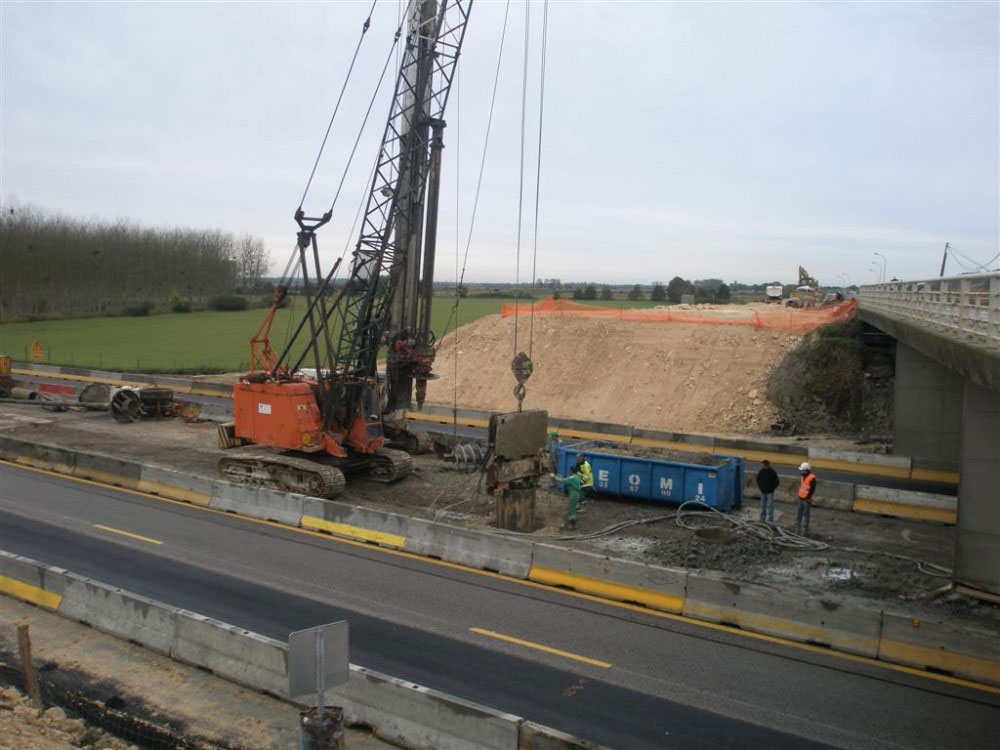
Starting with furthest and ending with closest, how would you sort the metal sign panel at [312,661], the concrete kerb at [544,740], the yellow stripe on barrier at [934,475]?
the yellow stripe on barrier at [934,475]
the concrete kerb at [544,740]
the metal sign panel at [312,661]

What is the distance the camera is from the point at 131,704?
1041cm

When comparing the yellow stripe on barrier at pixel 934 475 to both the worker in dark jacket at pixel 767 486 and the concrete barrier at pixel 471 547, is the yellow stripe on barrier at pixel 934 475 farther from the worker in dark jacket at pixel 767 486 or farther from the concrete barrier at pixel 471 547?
the concrete barrier at pixel 471 547

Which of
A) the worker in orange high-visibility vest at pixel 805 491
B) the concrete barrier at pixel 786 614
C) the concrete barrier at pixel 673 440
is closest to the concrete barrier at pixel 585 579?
the concrete barrier at pixel 786 614

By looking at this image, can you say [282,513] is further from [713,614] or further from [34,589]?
[713,614]

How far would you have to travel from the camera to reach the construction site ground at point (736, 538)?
49.4 feet

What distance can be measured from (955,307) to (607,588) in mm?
10163

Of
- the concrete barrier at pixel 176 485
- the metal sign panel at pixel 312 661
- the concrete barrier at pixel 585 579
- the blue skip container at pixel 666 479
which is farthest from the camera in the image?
the blue skip container at pixel 666 479

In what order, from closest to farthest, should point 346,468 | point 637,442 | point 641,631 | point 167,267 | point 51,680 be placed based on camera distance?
point 51,680, point 641,631, point 346,468, point 637,442, point 167,267

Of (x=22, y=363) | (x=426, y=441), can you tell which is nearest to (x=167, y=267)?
(x=22, y=363)

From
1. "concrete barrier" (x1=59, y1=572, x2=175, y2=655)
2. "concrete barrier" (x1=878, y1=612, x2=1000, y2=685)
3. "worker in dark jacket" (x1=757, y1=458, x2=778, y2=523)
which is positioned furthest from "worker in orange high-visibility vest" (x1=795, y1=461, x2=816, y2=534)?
"concrete barrier" (x1=59, y1=572, x2=175, y2=655)

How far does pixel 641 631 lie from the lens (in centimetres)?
1282

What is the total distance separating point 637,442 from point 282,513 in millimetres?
16900

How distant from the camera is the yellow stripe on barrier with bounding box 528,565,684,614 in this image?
13680 mm

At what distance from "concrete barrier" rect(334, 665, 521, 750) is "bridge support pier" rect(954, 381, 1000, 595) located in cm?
963
